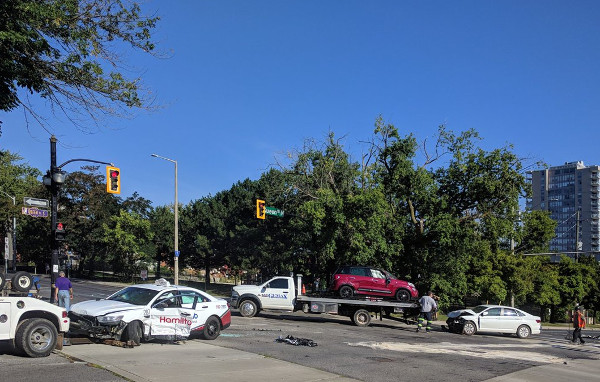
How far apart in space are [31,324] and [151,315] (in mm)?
3205

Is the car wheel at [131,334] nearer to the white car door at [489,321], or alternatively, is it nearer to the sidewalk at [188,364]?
the sidewalk at [188,364]

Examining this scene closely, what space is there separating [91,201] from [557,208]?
164 m

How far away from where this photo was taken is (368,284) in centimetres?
2406

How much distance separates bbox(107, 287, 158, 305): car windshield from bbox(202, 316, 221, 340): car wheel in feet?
6.41

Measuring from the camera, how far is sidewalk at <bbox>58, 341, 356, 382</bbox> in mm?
9359

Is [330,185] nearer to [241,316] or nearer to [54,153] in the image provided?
[241,316]

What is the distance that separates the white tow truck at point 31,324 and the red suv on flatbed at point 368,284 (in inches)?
597

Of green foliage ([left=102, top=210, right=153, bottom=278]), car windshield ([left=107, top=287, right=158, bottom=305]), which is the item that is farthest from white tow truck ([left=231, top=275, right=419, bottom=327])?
green foliage ([left=102, top=210, right=153, bottom=278])

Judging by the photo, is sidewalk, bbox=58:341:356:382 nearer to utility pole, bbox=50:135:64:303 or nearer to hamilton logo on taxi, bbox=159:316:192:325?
hamilton logo on taxi, bbox=159:316:192:325

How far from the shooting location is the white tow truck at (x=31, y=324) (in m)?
9.70

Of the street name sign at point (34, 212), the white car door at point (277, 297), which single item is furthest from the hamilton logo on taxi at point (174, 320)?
the white car door at point (277, 297)

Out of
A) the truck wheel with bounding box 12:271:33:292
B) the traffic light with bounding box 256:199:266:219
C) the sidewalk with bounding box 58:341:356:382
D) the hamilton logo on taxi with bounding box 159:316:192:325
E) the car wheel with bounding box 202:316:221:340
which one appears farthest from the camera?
the traffic light with bounding box 256:199:266:219

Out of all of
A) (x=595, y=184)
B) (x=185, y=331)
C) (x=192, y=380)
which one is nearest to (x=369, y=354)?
(x=185, y=331)

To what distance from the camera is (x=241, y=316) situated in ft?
76.7
